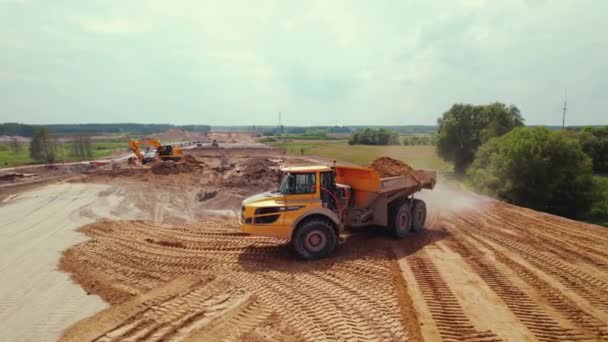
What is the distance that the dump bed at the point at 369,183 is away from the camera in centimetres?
1020

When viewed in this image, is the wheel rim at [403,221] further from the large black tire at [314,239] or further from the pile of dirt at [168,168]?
the pile of dirt at [168,168]

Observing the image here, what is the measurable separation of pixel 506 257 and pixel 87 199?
18.0 meters

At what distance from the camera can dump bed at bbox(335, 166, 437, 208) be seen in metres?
10.2

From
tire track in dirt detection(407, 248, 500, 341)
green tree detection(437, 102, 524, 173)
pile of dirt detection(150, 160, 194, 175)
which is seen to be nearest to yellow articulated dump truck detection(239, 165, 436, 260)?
tire track in dirt detection(407, 248, 500, 341)

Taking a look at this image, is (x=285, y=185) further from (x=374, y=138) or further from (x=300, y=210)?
(x=374, y=138)

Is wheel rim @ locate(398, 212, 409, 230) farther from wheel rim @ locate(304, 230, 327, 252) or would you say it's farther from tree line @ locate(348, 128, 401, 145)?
tree line @ locate(348, 128, 401, 145)

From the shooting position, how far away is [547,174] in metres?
23.4

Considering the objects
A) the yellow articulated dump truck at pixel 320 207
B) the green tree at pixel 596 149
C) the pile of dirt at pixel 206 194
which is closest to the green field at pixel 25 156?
the pile of dirt at pixel 206 194

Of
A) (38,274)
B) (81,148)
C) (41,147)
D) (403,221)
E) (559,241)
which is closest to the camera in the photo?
(38,274)

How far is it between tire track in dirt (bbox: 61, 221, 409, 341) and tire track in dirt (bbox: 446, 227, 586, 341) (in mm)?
1951

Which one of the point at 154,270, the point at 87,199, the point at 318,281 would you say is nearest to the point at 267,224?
the point at 318,281

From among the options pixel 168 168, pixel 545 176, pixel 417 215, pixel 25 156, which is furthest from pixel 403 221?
pixel 25 156

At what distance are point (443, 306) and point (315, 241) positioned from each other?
3511 millimetres

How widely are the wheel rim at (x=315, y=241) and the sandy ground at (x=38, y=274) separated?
14.8 feet
